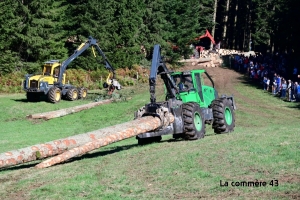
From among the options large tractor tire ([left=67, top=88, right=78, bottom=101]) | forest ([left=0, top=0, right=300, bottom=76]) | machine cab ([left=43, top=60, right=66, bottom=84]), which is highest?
forest ([left=0, top=0, right=300, bottom=76])

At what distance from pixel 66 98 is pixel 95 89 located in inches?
379

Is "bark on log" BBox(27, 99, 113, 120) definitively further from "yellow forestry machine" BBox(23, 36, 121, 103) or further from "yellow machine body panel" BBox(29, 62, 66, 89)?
"yellow machine body panel" BBox(29, 62, 66, 89)

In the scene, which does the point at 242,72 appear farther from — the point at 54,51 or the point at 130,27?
the point at 54,51

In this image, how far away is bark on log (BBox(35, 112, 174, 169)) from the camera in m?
14.3

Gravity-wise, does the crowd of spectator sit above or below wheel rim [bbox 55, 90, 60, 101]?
above

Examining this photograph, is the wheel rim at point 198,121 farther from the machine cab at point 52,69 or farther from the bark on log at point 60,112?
the machine cab at point 52,69

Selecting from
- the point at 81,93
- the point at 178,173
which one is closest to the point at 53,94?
the point at 81,93

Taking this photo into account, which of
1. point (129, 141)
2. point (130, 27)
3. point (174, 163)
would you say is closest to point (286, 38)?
point (130, 27)

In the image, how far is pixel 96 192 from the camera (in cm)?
1108

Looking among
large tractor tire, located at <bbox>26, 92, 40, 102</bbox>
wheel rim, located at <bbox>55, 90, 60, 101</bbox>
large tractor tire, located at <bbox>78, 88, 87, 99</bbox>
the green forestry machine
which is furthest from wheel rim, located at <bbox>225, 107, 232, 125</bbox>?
large tractor tire, located at <bbox>78, 88, 87, 99</bbox>

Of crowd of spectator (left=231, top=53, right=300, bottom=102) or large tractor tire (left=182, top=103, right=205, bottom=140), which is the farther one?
crowd of spectator (left=231, top=53, right=300, bottom=102)

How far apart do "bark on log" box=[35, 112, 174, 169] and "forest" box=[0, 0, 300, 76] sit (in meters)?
30.7

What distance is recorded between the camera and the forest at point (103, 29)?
154ft

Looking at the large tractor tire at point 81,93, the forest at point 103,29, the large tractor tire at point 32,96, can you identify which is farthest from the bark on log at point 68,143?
the forest at point 103,29
